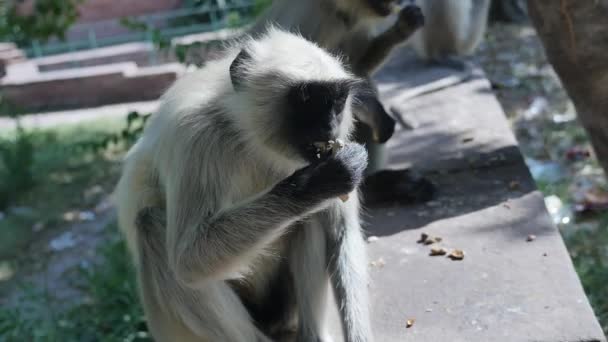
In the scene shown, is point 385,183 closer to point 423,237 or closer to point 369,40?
point 423,237

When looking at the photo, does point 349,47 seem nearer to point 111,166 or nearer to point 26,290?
point 26,290

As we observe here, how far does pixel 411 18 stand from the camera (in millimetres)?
4512

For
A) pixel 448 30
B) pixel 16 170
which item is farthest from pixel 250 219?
pixel 448 30

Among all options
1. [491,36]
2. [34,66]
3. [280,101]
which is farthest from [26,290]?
[34,66]

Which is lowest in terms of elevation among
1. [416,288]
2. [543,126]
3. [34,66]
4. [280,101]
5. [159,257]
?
[34,66]

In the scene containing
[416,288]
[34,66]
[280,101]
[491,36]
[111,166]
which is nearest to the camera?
[280,101]

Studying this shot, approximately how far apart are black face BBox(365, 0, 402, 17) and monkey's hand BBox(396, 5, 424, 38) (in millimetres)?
88

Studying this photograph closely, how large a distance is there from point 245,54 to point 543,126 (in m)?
4.96

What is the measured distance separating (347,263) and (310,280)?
0.19 m

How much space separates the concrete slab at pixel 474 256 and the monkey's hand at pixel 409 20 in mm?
972

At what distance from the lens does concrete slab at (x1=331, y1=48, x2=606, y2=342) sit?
306 centimetres

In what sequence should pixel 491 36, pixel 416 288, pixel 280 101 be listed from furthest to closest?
pixel 491 36 → pixel 416 288 → pixel 280 101

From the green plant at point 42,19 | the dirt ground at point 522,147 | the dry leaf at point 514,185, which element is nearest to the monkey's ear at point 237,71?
the dry leaf at point 514,185

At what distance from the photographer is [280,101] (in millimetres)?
2766
